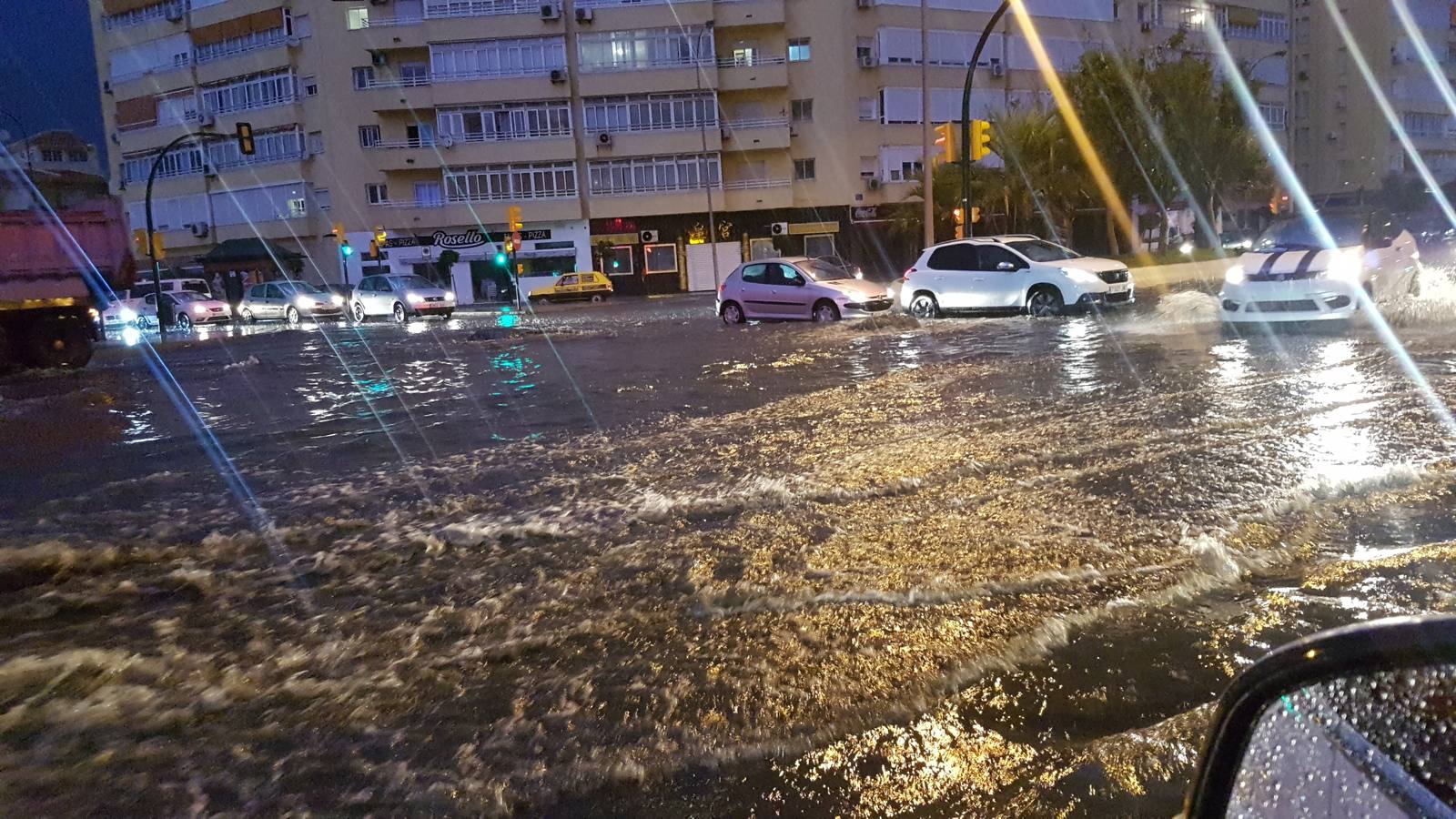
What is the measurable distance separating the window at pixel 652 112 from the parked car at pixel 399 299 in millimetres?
16695

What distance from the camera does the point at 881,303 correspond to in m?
21.2

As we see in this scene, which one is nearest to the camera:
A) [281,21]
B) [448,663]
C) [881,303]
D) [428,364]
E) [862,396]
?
[448,663]

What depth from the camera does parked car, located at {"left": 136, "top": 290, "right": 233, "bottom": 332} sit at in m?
39.6

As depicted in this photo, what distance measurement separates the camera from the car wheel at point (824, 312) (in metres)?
21.2

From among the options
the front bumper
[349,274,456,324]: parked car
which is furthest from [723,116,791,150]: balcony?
the front bumper

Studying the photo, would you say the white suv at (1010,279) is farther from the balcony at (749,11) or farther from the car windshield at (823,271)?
the balcony at (749,11)

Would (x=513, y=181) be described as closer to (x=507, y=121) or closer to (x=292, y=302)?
(x=507, y=121)

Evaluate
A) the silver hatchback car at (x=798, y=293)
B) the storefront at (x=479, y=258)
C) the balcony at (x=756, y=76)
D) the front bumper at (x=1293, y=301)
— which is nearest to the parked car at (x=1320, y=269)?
the front bumper at (x=1293, y=301)

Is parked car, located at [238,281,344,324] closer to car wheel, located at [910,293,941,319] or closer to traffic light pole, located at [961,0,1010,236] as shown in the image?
traffic light pole, located at [961,0,1010,236]

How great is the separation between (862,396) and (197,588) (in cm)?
653

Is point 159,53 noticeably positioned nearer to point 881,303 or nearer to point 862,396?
point 881,303

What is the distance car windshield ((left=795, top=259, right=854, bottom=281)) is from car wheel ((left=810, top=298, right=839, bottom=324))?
531mm

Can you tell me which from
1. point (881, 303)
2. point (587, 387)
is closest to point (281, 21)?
point (881, 303)

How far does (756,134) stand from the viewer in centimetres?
4784
